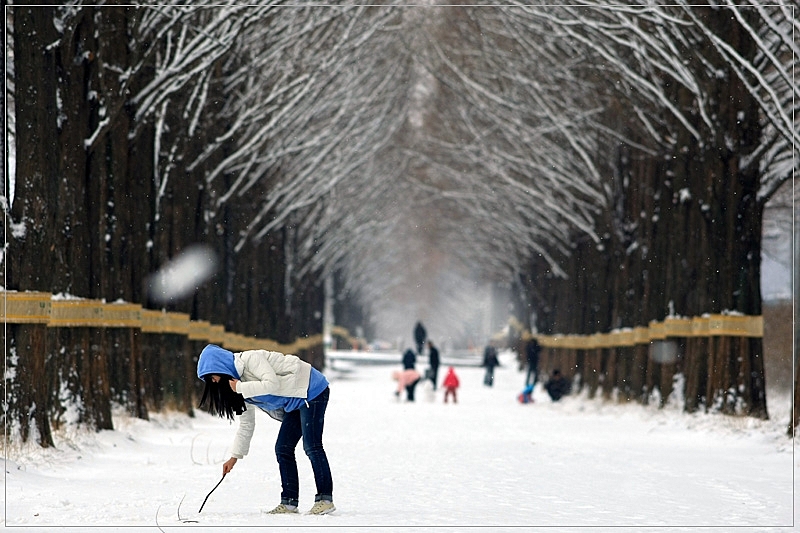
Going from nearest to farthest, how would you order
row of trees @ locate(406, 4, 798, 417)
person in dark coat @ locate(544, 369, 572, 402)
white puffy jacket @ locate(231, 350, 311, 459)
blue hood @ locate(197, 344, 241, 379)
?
blue hood @ locate(197, 344, 241, 379)
white puffy jacket @ locate(231, 350, 311, 459)
row of trees @ locate(406, 4, 798, 417)
person in dark coat @ locate(544, 369, 572, 402)

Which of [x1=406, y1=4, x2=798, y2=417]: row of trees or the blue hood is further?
[x1=406, y1=4, x2=798, y2=417]: row of trees

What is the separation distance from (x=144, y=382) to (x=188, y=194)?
4.91 m

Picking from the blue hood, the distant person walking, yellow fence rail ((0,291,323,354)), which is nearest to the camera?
the blue hood

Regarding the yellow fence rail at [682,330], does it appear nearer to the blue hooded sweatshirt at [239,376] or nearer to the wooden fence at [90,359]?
the wooden fence at [90,359]

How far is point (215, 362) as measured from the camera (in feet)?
25.5

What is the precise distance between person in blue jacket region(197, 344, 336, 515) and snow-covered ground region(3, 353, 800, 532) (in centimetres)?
32

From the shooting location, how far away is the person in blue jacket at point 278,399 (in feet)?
25.9

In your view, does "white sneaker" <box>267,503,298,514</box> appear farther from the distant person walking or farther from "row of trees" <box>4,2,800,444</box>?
the distant person walking

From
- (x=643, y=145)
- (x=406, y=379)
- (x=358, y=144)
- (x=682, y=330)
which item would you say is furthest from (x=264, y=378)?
(x=358, y=144)

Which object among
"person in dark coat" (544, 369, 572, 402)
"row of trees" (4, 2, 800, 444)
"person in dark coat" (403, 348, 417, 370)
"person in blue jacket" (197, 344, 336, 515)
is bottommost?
"person in dark coat" (544, 369, 572, 402)

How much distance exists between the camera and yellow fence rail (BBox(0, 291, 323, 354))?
43.5 feet

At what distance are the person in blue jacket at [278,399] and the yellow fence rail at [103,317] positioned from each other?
5.06 m

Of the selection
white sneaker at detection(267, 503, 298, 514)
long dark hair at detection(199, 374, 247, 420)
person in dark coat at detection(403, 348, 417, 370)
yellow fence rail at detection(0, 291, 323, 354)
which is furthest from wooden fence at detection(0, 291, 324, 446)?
long dark hair at detection(199, 374, 247, 420)

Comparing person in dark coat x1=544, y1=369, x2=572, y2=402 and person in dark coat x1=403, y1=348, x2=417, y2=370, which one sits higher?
person in dark coat x1=403, y1=348, x2=417, y2=370
